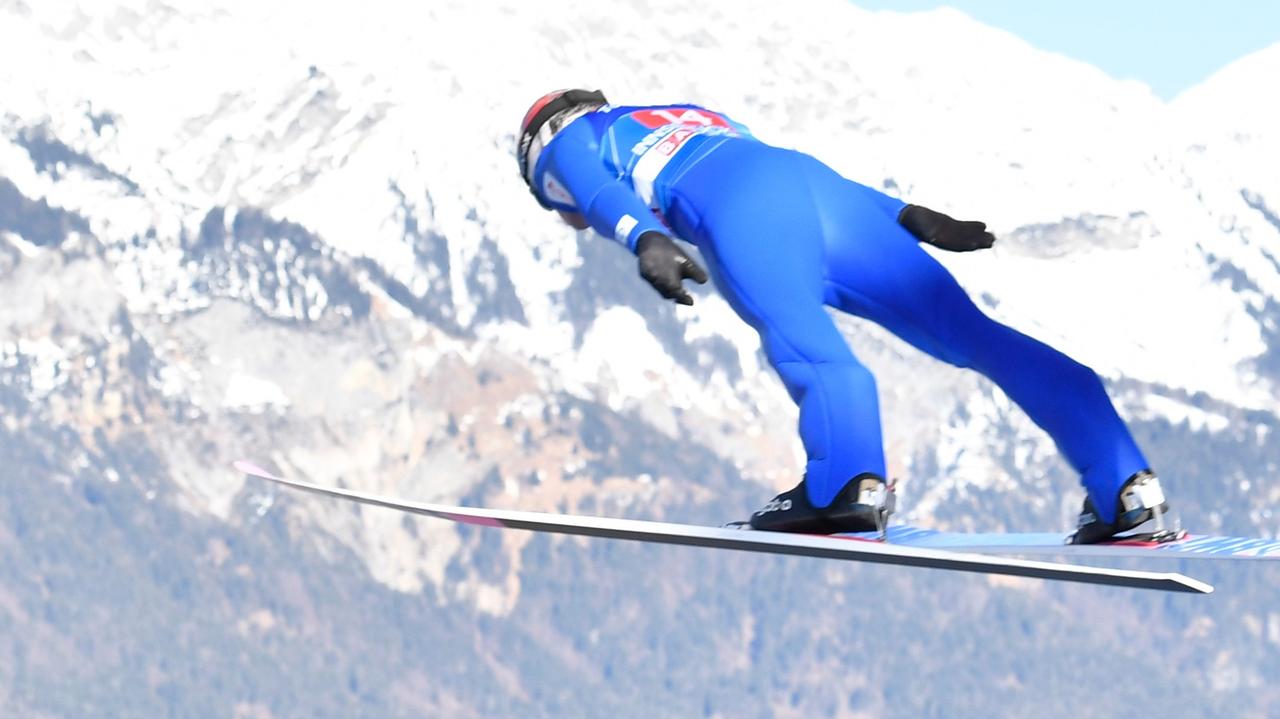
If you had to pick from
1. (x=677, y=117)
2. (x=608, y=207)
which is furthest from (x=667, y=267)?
(x=677, y=117)

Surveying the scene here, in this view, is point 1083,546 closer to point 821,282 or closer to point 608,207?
point 821,282

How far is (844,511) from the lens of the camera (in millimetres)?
13383

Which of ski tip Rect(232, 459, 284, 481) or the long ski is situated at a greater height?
the long ski

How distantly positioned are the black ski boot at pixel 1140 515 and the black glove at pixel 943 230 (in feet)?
5.71

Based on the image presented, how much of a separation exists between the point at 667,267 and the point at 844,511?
5.78 ft

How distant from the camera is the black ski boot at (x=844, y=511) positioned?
43.9ft

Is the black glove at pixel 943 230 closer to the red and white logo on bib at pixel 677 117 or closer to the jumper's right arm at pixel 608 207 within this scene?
the red and white logo on bib at pixel 677 117

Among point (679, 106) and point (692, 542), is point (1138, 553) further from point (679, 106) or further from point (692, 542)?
point (679, 106)

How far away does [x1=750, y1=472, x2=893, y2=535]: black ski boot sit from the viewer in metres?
13.4

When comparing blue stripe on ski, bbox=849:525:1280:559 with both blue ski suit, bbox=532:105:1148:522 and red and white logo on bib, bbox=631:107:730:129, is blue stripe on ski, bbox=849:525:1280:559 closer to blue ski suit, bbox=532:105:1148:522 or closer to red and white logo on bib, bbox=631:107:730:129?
blue ski suit, bbox=532:105:1148:522

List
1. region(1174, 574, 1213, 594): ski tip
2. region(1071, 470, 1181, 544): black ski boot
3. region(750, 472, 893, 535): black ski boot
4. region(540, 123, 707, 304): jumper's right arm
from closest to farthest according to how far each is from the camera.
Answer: region(1174, 574, 1213, 594): ski tip, region(540, 123, 707, 304): jumper's right arm, region(750, 472, 893, 535): black ski boot, region(1071, 470, 1181, 544): black ski boot

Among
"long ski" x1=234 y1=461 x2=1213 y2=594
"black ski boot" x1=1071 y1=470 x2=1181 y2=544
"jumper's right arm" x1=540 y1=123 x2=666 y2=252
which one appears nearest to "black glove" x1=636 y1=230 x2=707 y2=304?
"jumper's right arm" x1=540 y1=123 x2=666 y2=252

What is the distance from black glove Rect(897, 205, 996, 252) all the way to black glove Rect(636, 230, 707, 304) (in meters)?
1.79

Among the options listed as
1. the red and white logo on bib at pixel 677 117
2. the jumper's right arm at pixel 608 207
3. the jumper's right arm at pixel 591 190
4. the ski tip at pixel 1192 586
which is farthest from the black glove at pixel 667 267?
the ski tip at pixel 1192 586
